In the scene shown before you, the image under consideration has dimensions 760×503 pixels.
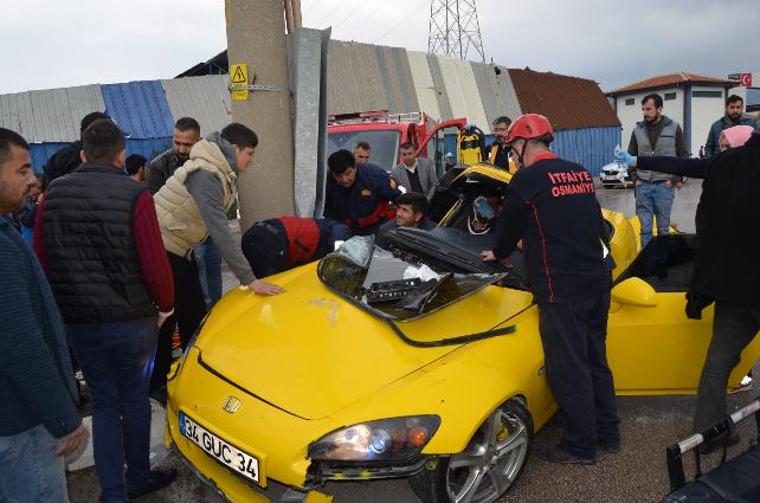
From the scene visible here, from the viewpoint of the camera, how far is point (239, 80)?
394cm

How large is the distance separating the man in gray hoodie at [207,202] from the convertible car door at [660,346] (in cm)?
197

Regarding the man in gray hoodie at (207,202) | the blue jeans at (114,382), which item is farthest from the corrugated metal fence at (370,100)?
the blue jeans at (114,382)

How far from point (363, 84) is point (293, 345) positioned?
16827mm

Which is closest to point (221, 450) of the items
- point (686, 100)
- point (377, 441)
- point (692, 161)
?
point (377, 441)

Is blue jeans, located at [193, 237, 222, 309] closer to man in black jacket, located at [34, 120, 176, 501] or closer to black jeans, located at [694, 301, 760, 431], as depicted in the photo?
man in black jacket, located at [34, 120, 176, 501]

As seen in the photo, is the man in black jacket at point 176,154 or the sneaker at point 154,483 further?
the man in black jacket at point 176,154

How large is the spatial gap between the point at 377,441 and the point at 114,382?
1.32m

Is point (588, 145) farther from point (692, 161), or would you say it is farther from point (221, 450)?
point (221, 450)

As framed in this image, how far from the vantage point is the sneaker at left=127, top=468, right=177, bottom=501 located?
9.66 ft

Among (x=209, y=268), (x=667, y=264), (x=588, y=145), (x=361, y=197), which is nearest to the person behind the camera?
(x=667, y=264)

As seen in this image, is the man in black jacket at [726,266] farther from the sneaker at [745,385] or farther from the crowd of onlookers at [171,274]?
the sneaker at [745,385]

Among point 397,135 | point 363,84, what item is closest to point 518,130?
point 397,135

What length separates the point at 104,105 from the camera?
14867 millimetres

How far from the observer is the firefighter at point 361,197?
16.8 feet
